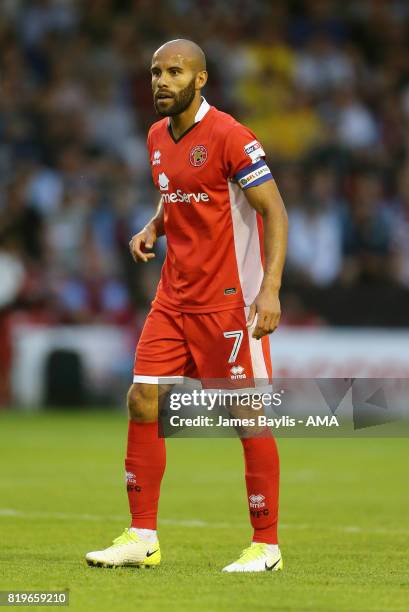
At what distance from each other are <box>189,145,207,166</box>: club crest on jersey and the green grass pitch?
1.76 m

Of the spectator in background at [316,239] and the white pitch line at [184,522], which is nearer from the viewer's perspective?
the white pitch line at [184,522]

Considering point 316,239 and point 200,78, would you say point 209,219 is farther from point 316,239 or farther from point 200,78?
point 316,239

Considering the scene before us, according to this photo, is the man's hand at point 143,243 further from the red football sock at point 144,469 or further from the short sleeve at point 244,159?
the red football sock at point 144,469

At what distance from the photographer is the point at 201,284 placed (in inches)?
249

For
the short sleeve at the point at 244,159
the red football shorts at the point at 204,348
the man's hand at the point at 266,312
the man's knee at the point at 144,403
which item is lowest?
the man's knee at the point at 144,403

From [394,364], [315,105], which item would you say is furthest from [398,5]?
[394,364]

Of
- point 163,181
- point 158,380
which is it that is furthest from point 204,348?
point 163,181

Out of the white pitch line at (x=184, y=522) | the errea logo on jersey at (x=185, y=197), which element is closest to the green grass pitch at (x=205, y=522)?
the white pitch line at (x=184, y=522)

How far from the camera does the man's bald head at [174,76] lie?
6215 mm

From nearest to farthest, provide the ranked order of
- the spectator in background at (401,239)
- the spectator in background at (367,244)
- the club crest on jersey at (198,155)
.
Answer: the club crest on jersey at (198,155), the spectator in background at (367,244), the spectator in background at (401,239)

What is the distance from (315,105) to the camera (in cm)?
1820

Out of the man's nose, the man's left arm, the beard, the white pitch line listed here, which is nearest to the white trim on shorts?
the man's left arm

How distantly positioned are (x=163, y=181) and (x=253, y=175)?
0.46m

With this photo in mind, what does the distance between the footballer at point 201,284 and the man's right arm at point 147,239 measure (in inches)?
9.7
